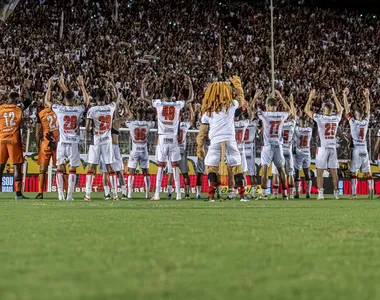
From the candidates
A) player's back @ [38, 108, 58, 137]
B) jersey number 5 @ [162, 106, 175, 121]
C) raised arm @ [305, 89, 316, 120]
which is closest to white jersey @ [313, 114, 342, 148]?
raised arm @ [305, 89, 316, 120]

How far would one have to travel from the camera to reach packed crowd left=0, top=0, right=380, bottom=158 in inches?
1316

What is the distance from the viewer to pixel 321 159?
18062 millimetres

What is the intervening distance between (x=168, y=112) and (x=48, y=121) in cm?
283

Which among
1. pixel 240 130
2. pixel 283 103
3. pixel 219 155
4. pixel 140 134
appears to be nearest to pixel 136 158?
pixel 140 134

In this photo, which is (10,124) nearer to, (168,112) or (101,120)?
(101,120)

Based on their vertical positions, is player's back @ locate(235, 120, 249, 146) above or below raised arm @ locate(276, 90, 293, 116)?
below

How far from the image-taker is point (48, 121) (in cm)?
1627

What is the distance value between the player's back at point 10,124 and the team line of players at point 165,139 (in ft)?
0.07

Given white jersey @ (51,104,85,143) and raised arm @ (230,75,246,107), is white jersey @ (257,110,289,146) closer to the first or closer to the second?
raised arm @ (230,75,246,107)

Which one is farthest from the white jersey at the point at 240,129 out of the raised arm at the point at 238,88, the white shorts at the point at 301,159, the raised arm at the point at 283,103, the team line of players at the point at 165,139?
the raised arm at the point at 238,88

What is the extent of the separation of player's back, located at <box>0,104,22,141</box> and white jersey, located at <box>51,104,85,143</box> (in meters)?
1.37

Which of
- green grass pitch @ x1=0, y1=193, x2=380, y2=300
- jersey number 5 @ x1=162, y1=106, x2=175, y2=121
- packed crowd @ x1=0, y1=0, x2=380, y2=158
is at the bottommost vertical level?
green grass pitch @ x1=0, y1=193, x2=380, y2=300

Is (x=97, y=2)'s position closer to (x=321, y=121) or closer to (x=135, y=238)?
(x=321, y=121)

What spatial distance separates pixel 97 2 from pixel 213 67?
833 cm
